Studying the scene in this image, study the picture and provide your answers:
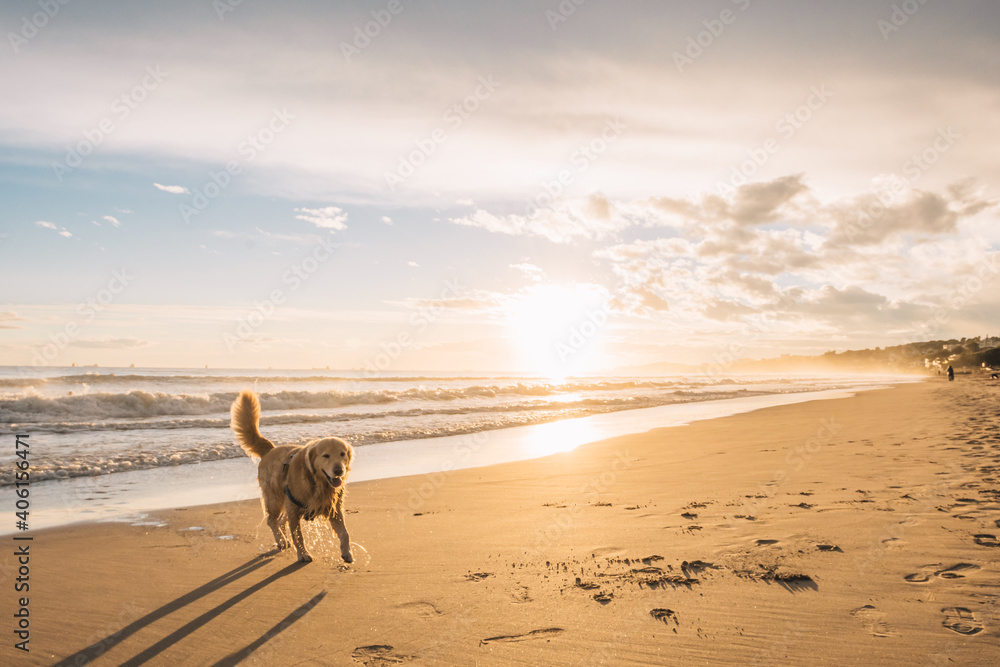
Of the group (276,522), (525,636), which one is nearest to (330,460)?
(276,522)

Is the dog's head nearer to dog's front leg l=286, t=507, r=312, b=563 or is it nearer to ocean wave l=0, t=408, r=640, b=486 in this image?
dog's front leg l=286, t=507, r=312, b=563

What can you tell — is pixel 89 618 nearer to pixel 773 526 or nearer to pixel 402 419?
pixel 773 526

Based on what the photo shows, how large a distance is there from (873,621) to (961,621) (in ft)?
1.47

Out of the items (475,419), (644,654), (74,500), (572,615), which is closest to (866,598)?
(644,654)

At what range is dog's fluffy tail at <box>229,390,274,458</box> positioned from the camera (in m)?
6.15

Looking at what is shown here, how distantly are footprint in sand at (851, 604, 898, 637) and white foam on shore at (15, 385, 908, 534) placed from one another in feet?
20.1

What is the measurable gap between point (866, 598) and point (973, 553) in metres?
1.32

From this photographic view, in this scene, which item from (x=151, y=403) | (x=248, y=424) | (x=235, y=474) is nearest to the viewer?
(x=248, y=424)

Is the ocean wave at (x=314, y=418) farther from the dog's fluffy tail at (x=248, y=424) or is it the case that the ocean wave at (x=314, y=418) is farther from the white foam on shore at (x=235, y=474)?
the dog's fluffy tail at (x=248, y=424)

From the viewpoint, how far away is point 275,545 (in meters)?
5.59

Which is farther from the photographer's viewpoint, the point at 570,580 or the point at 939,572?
the point at 570,580

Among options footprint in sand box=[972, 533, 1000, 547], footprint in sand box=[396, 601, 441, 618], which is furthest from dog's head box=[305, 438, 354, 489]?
footprint in sand box=[972, 533, 1000, 547]

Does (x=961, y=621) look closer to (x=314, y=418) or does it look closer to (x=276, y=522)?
(x=276, y=522)

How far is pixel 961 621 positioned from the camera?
3.09 meters
